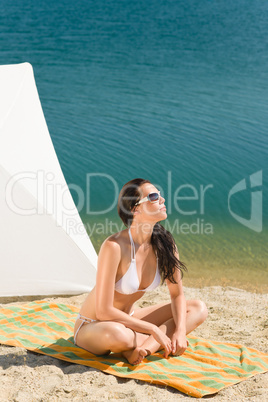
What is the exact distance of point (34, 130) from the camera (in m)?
5.57

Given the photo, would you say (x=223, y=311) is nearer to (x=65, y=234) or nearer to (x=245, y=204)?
(x=65, y=234)

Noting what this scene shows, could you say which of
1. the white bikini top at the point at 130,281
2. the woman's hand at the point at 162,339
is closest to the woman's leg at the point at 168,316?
the woman's hand at the point at 162,339

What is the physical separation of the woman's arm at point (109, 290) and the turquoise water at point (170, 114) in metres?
2.79

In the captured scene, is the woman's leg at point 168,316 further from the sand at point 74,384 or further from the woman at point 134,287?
the sand at point 74,384

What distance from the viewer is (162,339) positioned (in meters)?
3.36

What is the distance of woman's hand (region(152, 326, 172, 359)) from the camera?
334 centimetres

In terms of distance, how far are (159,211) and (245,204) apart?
221 inches

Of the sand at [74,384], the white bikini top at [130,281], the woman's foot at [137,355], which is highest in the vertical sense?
the white bikini top at [130,281]

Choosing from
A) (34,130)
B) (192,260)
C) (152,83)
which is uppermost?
(152,83)

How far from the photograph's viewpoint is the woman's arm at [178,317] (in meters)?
3.49

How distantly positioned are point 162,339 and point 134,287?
39cm

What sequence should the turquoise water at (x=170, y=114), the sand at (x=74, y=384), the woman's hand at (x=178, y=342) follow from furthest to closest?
the turquoise water at (x=170, y=114) < the woman's hand at (x=178, y=342) < the sand at (x=74, y=384)

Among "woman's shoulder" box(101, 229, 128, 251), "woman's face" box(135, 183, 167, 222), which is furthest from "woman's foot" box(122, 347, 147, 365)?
"woman's face" box(135, 183, 167, 222)

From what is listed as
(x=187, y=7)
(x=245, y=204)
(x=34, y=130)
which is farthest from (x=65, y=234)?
(x=187, y=7)
